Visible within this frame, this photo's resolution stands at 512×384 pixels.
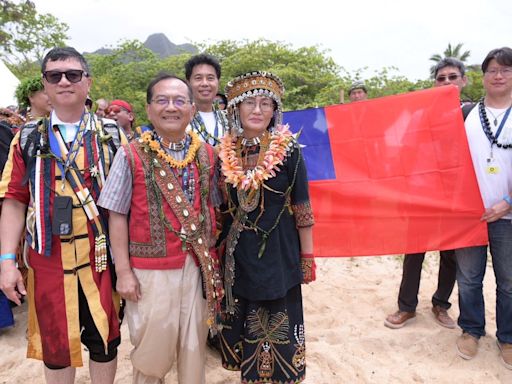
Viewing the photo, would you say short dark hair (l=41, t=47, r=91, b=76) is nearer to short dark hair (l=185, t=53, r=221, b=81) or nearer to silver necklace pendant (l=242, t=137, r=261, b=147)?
silver necklace pendant (l=242, t=137, r=261, b=147)

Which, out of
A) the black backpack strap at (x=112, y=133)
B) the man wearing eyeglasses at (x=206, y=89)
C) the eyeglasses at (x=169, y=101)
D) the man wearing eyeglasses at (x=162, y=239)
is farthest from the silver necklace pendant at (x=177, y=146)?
the man wearing eyeglasses at (x=206, y=89)

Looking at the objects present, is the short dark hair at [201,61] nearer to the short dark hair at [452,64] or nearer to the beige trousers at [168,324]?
the beige trousers at [168,324]

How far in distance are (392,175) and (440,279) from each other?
1188mm

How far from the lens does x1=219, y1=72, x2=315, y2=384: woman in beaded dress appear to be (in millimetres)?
2342

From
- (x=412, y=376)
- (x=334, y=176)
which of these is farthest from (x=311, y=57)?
(x=412, y=376)

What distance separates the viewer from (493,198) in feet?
10.5

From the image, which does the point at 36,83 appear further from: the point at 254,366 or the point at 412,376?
the point at 412,376

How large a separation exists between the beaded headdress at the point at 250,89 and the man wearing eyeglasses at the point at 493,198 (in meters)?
1.84

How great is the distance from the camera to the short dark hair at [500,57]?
9.95 feet

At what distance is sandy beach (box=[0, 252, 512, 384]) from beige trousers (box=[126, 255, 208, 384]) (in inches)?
35.1

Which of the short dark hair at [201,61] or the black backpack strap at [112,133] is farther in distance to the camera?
the short dark hair at [201,61]

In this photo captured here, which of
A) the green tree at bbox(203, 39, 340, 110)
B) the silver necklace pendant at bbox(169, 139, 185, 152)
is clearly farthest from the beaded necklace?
the green tree at bbox(203, 39, 340, 110)

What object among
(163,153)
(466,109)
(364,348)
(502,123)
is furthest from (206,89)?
(364,348)

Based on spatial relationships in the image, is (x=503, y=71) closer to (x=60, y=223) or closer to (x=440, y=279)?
(x=440, y=279)
